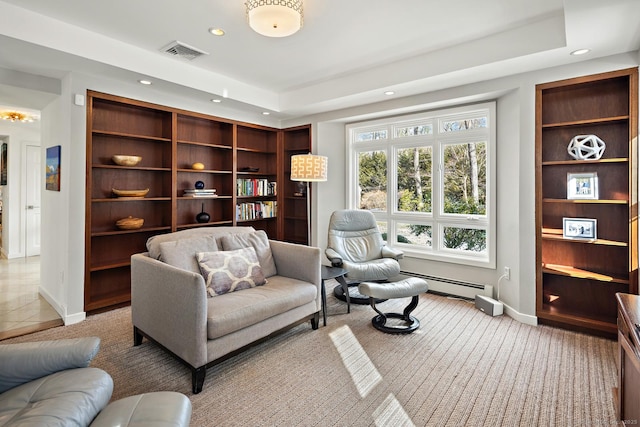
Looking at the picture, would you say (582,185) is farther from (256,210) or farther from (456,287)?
(256,210)

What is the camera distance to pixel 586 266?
3.19 m

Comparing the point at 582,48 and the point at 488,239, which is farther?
the point at 488,239

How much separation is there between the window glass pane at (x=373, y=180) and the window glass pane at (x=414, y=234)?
0.40 meters

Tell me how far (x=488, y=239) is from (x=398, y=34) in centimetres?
240

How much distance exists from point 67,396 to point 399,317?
106 inches

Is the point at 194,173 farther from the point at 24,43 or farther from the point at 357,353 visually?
the point at 357,353

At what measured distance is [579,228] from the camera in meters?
3.09

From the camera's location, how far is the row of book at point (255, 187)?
488cm

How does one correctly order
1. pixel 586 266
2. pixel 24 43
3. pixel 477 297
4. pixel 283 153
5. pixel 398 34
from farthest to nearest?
1. pixel 283 153
2. pixel 477 297
3. pixel 586 266
4. pixel 398 34
5. pixel 24 43

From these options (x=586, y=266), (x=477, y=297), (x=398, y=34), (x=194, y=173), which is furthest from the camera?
(x=194, y=173)

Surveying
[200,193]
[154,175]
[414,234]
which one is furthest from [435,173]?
[154,175]

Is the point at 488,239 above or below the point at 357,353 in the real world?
above

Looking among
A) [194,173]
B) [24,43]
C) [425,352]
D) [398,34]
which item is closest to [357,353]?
[425,352]

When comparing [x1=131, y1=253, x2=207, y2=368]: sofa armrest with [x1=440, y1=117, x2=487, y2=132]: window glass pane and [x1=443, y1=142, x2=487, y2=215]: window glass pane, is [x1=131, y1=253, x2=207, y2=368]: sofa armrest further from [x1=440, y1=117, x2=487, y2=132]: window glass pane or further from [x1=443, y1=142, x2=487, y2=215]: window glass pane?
[x1=440, y1=117, x2=487, y2=132]: window glass pane
